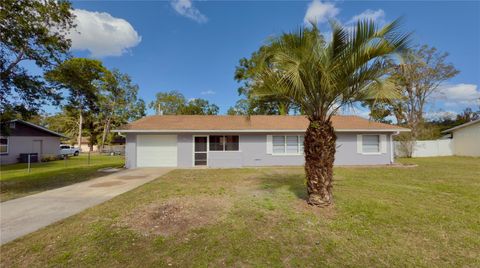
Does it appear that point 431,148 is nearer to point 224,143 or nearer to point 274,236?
point 224,143

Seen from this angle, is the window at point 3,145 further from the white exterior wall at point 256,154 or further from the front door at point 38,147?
the white exterior wall at point 256,154

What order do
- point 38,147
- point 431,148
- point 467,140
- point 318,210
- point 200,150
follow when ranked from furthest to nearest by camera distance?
point 38,147, point 431,148, point 467,140, point 200,150, point 318,210

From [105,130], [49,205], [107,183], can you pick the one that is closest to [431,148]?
[107,183]

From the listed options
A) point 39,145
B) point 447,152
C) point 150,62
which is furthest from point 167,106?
point 447,152

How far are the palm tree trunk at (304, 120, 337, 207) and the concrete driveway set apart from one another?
5733 mm

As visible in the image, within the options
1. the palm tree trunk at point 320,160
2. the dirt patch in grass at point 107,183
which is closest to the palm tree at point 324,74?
the palm tree trunk at point 320,160

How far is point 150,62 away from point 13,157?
14972mm

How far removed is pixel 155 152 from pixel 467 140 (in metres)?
27.0

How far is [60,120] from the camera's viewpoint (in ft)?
140

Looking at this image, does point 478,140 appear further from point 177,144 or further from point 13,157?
point 13,157

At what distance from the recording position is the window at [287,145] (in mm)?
15258

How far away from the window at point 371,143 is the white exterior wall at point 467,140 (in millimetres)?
12554

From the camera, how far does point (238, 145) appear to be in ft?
49.9

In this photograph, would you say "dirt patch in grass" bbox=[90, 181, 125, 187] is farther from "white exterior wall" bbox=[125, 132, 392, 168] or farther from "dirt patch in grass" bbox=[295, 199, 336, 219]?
"dirt patch in grass" bbox=[295, 199, 336, 219]
